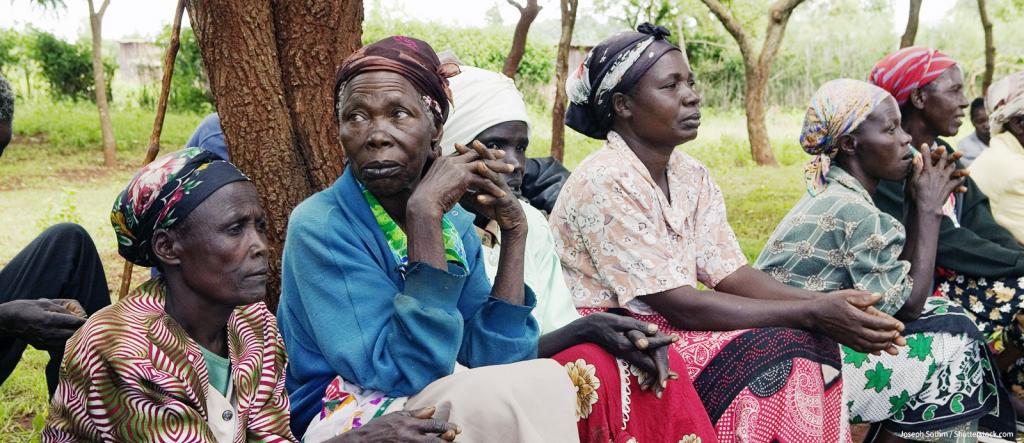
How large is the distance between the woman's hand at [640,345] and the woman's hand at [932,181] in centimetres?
167

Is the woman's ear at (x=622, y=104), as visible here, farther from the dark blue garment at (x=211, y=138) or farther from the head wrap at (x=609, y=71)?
the dark blue garment at (x=211, y=138)

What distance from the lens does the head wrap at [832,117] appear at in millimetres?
3771

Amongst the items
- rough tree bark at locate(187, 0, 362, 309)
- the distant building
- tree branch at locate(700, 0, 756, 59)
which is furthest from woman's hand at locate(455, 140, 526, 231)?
the distant building

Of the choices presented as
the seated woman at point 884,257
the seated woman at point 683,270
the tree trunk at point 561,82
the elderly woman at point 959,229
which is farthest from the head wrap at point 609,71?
the tree trunk at point 561,82

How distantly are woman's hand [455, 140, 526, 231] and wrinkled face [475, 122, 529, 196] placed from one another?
63 centimetres

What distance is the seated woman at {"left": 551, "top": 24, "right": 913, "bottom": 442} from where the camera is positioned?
3.02 m

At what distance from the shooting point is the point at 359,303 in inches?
93.1

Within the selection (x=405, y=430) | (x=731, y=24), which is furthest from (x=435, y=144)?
(x=731, y=24)

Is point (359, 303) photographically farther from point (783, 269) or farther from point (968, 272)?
point (968, 272)

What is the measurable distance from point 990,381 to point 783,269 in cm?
94

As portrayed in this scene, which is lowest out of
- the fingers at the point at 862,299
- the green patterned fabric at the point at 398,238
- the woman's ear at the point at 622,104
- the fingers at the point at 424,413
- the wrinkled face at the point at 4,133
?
the fingers at the point at 424,413

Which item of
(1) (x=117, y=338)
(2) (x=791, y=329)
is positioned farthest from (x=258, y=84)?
(2) (x=791, y=329)

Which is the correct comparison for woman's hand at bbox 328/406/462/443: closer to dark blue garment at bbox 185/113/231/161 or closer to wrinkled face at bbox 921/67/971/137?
dark blue garment at bbox 185/113/231/161

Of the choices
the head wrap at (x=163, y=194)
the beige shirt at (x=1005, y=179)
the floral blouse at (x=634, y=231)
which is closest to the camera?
the head wrap at (x=163, y=194)
